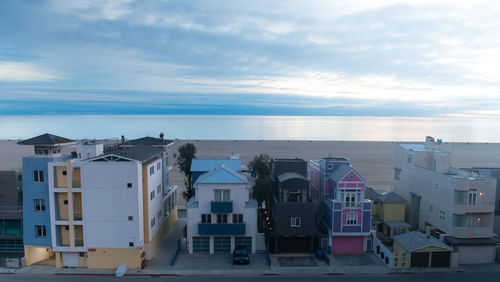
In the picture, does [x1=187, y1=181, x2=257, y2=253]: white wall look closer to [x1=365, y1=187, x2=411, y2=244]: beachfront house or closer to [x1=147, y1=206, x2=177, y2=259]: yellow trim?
[x1=147, y1=206, x2=177, y2=259]: yellow trim

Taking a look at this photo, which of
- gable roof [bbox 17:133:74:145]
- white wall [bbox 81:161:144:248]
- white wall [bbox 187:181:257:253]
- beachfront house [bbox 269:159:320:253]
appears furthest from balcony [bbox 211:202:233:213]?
gable roof [bbox 17:133:74:145]

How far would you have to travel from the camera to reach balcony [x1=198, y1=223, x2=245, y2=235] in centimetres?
2923

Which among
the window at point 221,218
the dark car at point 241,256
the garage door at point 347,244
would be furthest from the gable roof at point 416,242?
the window at point 221,218

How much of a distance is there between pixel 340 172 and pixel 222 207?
12.1 metres

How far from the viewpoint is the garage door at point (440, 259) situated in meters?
27.3

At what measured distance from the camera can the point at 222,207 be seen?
29281mm

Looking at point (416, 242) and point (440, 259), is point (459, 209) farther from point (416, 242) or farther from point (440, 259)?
point (416, 242)

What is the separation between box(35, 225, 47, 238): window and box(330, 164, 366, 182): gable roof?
2675cm

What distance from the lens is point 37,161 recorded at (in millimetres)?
26969

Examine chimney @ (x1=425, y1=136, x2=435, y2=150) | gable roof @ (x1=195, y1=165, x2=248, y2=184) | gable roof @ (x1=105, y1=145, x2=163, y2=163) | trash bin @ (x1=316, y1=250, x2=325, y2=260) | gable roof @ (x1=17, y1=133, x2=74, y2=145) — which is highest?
gable roof @ (x1=17, y1=133, x2=74, y2=145)

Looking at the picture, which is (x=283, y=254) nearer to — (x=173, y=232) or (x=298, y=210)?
(x=298, y=210)

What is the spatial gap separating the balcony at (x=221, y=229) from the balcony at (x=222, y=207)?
1.31 meters

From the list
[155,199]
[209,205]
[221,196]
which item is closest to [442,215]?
[221,196]

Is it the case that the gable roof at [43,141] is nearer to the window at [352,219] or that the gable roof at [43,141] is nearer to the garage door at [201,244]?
the garage door at [201,244]
